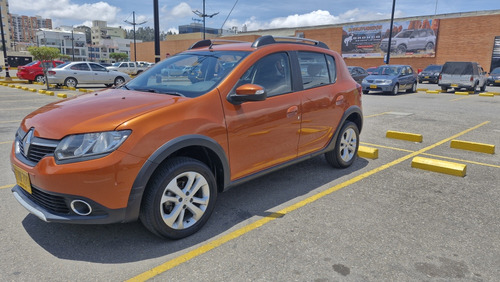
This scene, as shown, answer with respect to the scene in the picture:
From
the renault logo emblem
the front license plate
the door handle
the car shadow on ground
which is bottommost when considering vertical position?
the car shadow on ground

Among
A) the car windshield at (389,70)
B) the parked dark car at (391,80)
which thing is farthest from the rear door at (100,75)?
the car windshield at (389,70)

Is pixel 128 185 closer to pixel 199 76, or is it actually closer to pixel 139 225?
pixel 139 225

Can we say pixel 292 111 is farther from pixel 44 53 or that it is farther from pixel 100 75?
pixel 44 53

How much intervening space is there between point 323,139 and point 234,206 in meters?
1.51

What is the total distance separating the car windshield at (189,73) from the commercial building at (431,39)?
3911cm

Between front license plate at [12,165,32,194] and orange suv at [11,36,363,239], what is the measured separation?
11 mm

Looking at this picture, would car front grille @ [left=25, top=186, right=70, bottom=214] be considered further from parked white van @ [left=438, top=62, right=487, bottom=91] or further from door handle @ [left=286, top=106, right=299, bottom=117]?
parked white van @ [left=438, top=62, right=487, bottom=91]

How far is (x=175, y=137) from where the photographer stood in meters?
2.94

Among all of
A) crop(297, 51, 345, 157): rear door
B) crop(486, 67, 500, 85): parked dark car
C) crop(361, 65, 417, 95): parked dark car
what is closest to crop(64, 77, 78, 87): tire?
crop(361, 65, 417, 95): parked dark car

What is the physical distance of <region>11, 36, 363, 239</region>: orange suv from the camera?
2.69 m

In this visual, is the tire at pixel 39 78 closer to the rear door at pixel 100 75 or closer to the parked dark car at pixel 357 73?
the rear door at pixel 100 75

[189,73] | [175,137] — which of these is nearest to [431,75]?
[189,73]

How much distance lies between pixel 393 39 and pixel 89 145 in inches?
1666

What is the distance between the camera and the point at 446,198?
418 cm
